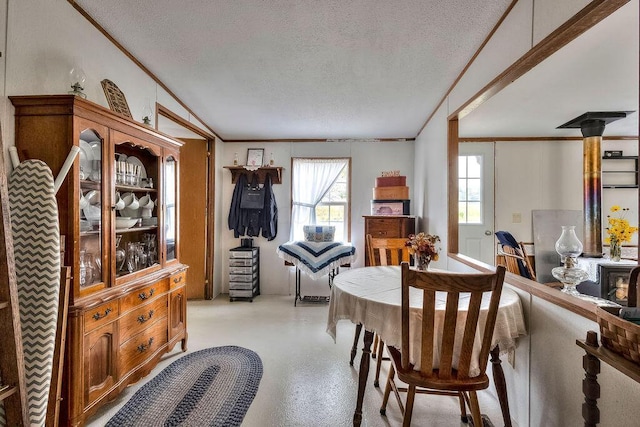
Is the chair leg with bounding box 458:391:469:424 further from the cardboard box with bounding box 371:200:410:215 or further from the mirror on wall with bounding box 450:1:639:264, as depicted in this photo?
the cardboard box with bounding box 371:200:410:215

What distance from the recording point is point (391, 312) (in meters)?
1.48

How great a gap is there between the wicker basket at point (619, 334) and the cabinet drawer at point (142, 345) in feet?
7.83

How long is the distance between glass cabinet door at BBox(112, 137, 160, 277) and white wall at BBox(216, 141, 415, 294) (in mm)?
2085

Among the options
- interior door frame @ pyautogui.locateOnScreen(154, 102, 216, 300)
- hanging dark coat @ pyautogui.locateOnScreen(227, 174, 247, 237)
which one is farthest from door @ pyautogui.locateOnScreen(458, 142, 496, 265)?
interior door frame @ pyautogui.locateOnScreen(154, 102, 216, 300)

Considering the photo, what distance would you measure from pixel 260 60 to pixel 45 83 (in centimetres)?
132

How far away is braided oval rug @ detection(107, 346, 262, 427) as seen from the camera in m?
1.72

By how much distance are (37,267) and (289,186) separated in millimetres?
3275

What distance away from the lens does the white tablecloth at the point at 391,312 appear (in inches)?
57.0

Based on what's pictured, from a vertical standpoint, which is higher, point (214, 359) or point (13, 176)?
point (13, 176)

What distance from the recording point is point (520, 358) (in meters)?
1.66

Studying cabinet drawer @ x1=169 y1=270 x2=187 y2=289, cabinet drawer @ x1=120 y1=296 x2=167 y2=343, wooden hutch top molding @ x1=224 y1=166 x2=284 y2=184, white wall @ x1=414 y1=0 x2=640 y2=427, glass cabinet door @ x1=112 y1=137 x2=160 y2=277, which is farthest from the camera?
wooden hutch top molding @ x1=224 y1=166 x2=284 y2=184

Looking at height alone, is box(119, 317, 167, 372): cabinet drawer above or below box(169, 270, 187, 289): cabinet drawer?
below

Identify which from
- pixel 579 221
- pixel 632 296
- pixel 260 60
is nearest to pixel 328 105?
pixel 260 60

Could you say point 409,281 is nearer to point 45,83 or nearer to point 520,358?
point 520,358
